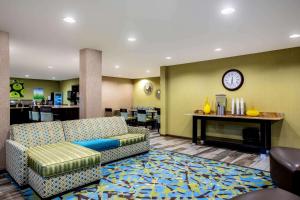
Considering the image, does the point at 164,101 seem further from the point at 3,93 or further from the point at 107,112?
the point at 3,93

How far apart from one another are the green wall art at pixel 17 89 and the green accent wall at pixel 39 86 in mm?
192

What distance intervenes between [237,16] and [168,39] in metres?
1.46

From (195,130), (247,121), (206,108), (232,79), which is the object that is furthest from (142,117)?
(247,121)

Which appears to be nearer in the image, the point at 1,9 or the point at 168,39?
the point at 1,9

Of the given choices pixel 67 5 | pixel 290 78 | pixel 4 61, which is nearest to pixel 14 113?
pixel 4 61

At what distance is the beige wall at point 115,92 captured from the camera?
1034cm

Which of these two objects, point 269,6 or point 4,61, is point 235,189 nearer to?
point 269,6

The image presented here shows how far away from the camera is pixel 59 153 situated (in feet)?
9.70

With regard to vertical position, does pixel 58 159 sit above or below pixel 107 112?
below

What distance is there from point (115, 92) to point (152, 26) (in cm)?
774

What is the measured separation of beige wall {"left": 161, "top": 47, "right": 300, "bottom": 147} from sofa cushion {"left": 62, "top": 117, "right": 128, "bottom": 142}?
245 centimetres

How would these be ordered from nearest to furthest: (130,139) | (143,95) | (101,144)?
(101,144) → (130,139) → (143,95)

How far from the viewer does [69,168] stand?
2686 millimetres

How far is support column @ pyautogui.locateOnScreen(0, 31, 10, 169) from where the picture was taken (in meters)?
3.48
